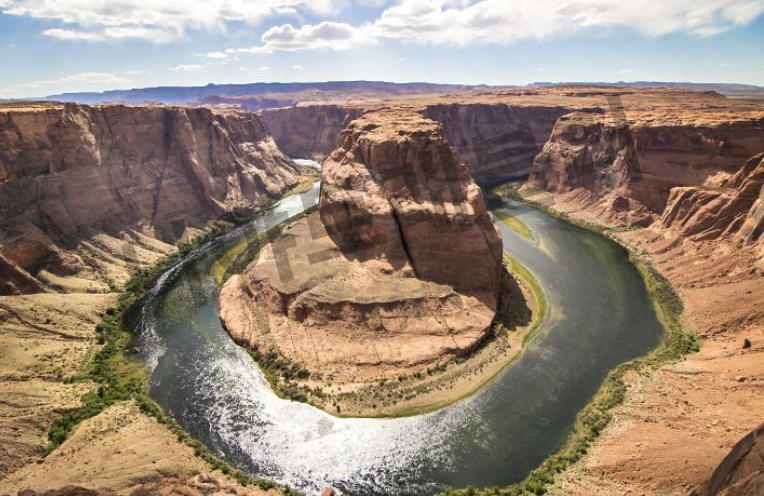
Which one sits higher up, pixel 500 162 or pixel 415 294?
pixel 500 162

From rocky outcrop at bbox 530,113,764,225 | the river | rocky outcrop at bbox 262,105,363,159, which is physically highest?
rocky outcrop at bbox 262,105,363,159

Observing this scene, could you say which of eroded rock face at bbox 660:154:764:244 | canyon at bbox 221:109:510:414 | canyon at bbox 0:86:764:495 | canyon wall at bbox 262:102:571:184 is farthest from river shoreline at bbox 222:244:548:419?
canyon wall at bbox 262:102:571:184

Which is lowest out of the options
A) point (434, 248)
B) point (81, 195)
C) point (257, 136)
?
point (434, 248)

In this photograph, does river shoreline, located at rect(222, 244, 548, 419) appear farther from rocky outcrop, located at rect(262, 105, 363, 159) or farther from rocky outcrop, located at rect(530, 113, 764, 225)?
rocky outcrop, located at rect(262, 105, 363, 159)

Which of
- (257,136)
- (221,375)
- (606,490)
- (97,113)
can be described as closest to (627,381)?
(606,490)

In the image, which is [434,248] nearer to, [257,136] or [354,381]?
[354,381]

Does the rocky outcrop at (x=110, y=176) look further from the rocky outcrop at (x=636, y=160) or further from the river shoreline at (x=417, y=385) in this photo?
the rocky outcrop at (x=636, y=160)

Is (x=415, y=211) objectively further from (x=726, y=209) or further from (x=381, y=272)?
(x=726, y=209)
